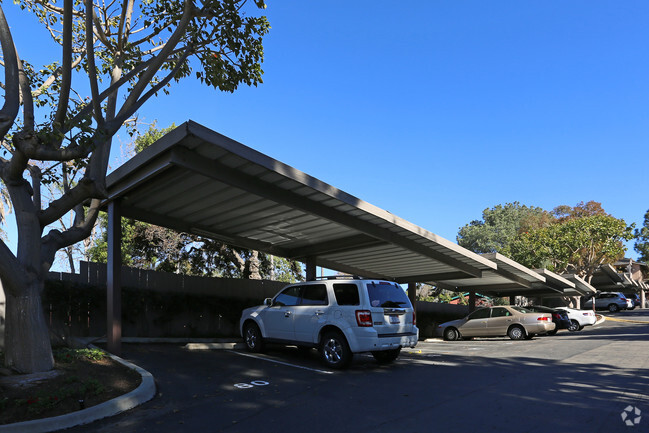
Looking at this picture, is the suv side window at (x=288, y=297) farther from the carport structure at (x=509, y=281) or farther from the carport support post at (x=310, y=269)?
the carport structure at (x=509, y=281)

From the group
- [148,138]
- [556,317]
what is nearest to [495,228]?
[556,317]

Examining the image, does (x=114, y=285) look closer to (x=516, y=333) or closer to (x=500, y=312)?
(x=500, y=312)

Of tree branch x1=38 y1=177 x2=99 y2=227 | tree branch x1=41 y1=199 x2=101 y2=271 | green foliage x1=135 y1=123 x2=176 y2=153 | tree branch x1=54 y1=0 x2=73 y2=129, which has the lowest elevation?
tree branch x1=41 y1=199 x2=101 y2=271

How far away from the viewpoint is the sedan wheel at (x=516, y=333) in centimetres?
2008

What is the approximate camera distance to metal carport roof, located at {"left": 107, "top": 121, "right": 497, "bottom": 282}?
10203 millimetres

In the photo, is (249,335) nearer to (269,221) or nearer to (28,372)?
(269,221)

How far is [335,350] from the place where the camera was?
1051 centimetres

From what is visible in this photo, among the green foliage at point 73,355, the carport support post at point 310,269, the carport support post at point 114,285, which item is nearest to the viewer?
the green foliage at point 73,355

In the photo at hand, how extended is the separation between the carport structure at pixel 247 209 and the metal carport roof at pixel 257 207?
0.02 m

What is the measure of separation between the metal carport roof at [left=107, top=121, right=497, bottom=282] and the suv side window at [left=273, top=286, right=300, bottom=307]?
6.74 feet

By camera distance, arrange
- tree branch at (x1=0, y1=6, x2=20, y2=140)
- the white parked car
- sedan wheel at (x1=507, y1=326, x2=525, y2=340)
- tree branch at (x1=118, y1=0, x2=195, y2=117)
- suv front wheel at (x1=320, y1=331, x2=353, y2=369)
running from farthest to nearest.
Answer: the white parked car → sedan wheel at (x1=507, y1=326, x2=525, y2=340) → suv front wheel at (x1=320, y1=331, x2=353, y2=369) → tree branch at (x1=118, y1=0, x2=195, y2=117) → tree branch at (x1=0, y1=6, x2=20, y2=140)

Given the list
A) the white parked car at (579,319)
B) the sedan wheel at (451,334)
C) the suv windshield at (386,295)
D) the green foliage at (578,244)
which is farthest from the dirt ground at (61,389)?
the green foliage at (578,244)

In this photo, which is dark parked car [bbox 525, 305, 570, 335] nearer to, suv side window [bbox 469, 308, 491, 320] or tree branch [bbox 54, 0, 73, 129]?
suv side window [bbox 469, 308, 491, 320]

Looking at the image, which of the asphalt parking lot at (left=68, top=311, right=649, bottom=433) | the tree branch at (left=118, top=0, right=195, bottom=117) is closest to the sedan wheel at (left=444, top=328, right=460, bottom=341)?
the asphalt parking lot at (left=68, top=311, right=649, bottom=433)
